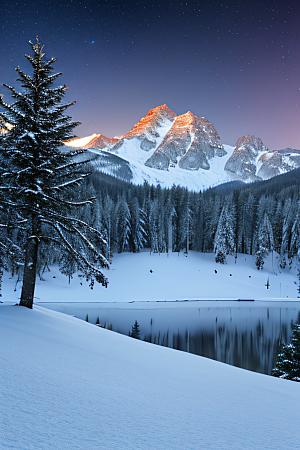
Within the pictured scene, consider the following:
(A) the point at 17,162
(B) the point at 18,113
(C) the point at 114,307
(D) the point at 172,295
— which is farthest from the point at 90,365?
(D) the point at 172,295

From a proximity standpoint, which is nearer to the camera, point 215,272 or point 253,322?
point 253,322

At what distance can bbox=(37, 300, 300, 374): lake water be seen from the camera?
54.2 feet

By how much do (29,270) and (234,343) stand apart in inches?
593

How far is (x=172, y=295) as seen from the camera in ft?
132

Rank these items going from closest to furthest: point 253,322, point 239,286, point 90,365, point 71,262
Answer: point 90,365, point 71,262, point 253,322, point 239,286

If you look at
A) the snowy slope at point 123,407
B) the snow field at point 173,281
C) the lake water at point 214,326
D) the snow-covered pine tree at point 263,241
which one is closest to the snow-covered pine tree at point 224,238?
the snow field at point 173,281

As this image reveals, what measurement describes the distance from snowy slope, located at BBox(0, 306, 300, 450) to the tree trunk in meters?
5.99

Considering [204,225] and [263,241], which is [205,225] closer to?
[204,225]

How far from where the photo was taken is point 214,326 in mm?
23469

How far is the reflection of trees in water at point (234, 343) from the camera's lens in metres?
15.1

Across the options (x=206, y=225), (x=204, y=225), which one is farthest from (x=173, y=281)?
(x=204, y=225)

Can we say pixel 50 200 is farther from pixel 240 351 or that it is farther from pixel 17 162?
pixel 240 351

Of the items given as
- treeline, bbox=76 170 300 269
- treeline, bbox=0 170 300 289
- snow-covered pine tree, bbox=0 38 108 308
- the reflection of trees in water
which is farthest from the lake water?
treeline, bbox=76 170 300 269

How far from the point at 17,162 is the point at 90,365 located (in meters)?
9.60
